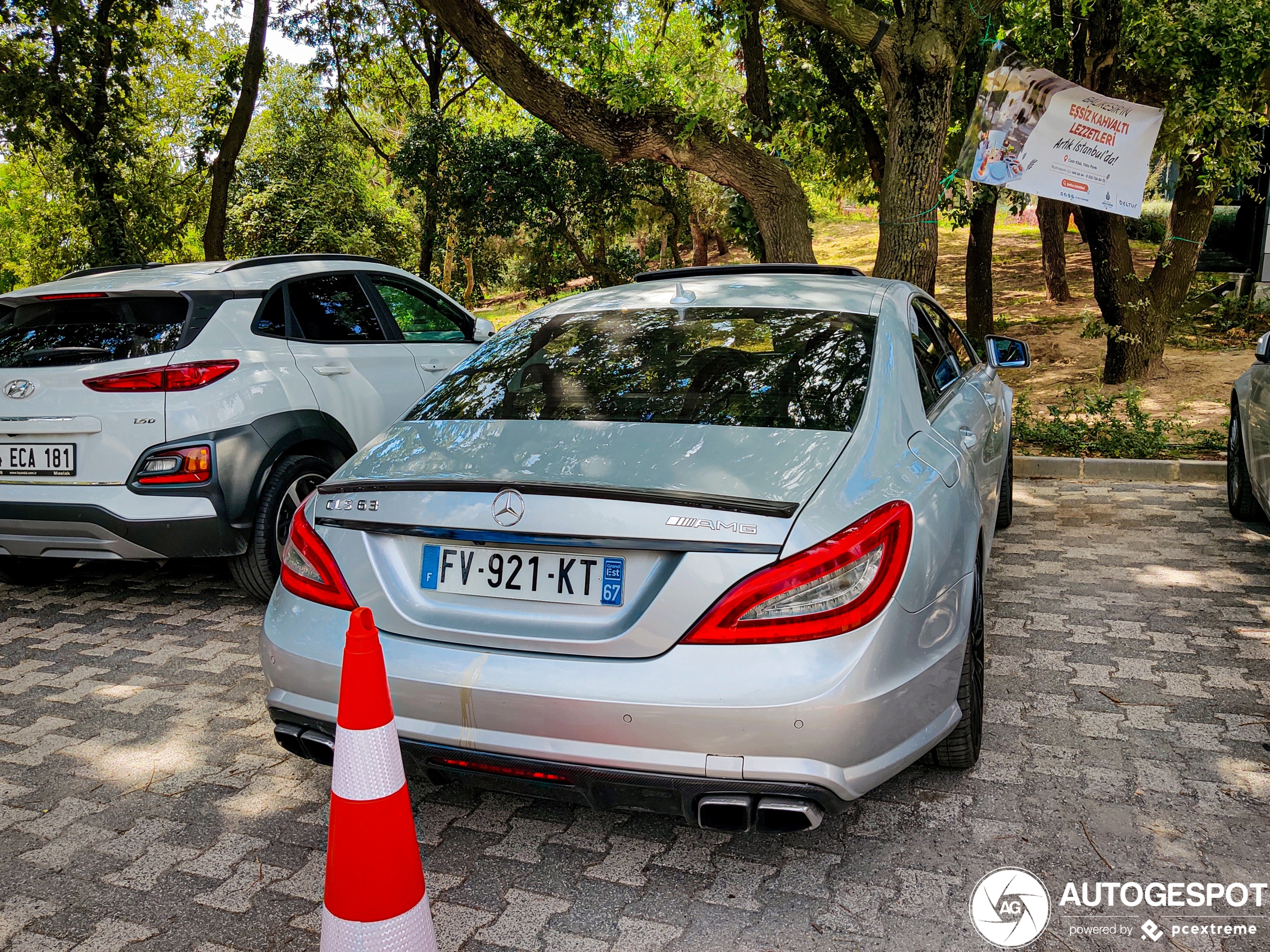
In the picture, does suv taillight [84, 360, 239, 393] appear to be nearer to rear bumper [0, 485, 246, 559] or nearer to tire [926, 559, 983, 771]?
rear bumper [0, 485, 246, 559]

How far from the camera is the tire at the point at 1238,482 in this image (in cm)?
615

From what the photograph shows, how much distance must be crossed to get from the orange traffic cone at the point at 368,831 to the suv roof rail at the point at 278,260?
12.4ft

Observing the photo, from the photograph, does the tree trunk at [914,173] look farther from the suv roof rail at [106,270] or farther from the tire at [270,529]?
the suv roof rail at [106,270]

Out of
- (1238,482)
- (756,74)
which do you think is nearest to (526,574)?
(1238,482)

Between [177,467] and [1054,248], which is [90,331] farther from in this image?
[1054,248]

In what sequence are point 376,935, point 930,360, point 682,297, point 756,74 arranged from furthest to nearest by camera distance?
point 756,74, point 930,360, point 682,297, point 376,935

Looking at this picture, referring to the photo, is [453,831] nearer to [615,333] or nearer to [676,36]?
[615,333]

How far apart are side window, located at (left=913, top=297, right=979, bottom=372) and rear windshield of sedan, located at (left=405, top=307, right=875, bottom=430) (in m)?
1.03

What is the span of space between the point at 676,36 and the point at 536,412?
19.4 m

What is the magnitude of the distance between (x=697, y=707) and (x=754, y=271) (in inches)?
93.2

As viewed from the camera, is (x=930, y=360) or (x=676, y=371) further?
(x=930, y=360)

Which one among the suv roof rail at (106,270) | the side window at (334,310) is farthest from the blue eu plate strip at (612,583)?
the suv roof rail at (106,270)

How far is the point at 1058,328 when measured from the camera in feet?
44.8

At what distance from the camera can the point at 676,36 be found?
20.5 metres
